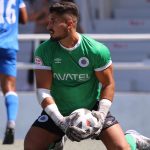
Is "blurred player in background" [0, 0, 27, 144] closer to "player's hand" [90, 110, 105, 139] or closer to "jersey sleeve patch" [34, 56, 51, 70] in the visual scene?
"jersey sleeve patch" [34, 56, 51, 70]

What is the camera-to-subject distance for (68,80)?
6.56m

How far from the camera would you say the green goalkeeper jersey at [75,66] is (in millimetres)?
6504

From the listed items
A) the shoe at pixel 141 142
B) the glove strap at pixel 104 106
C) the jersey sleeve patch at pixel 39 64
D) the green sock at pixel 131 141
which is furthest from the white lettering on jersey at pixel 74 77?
the shoe at pixel 141 142

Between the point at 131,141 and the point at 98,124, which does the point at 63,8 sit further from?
the point at 131,141

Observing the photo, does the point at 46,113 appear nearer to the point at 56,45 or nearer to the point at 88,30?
the point at 56,45

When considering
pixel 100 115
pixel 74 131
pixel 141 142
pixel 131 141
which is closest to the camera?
pixel 74 131

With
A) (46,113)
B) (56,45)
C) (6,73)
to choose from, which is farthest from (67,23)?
(6,73)

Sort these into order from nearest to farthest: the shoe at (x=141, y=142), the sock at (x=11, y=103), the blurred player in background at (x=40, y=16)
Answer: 1. the shoe at (x=141, y=142)
2. the sock at (x=11, y=103)
3. the blurred player in background at (x=40, y=16)

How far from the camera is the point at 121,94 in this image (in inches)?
391

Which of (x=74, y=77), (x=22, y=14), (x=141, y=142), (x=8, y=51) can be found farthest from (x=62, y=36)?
(x=22, y=14)

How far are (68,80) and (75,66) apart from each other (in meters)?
0.12

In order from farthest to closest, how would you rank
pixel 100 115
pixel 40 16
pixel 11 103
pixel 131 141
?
pixel 40 16
pixel 11 103
pixel 131 141
pixel 100 115

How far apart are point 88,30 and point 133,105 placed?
4210mm

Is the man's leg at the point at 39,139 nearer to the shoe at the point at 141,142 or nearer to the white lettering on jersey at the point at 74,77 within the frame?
the white lettering on jersey at the point at 74,77
